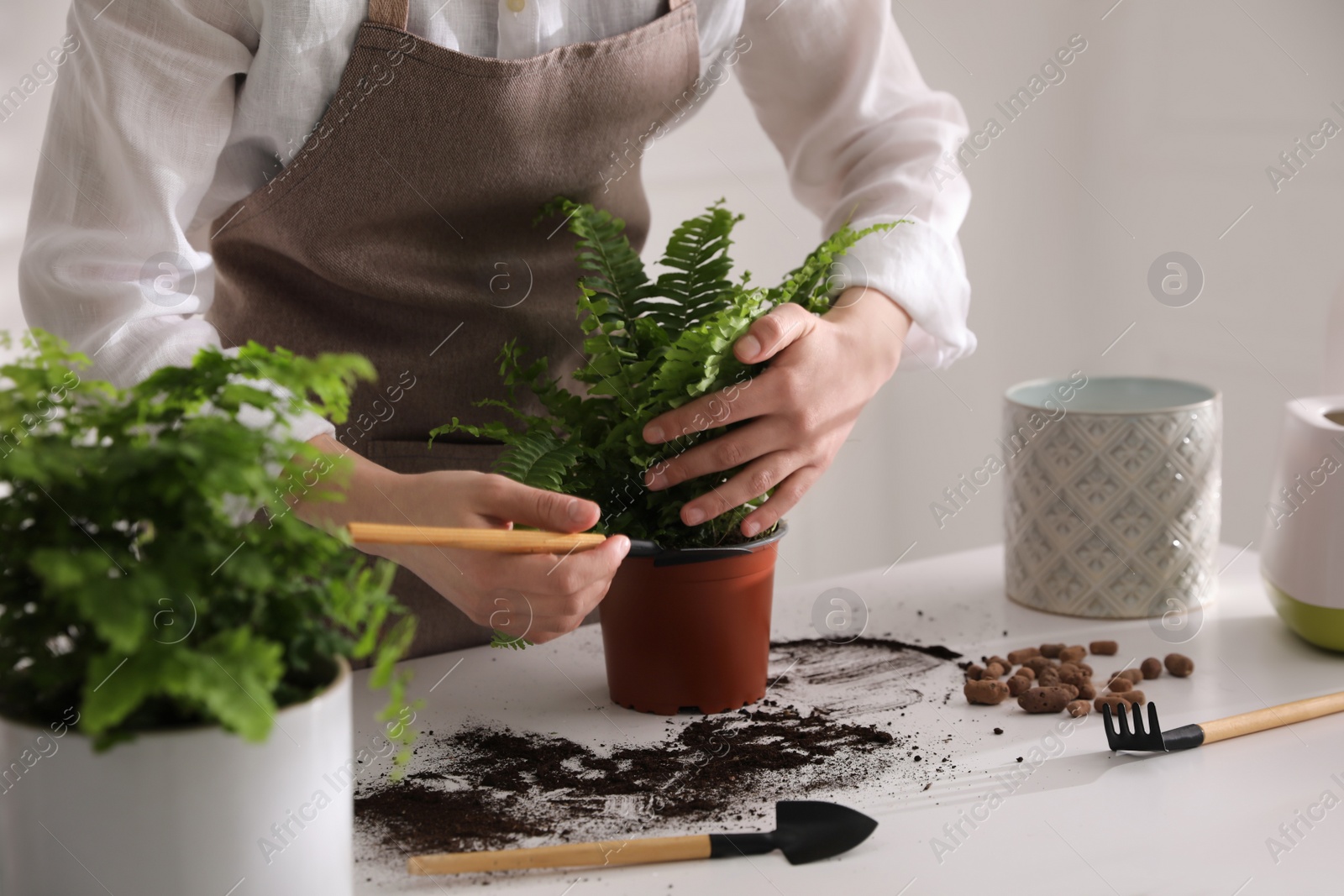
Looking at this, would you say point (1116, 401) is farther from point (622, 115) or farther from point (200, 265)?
point (200, 265)

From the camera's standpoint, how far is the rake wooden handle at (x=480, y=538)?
2.00ft

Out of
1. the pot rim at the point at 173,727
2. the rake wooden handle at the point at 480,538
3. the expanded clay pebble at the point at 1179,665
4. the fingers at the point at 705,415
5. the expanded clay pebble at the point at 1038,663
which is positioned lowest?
the expanded clay pebble at the point at 1179,665

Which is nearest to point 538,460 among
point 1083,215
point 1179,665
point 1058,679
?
point 1058,679

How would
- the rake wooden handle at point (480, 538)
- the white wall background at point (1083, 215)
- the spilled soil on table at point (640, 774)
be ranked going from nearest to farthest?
the rake wooden handle at point (480, 538), the spilled soil on table at point (640, 774), the white wall background at point (1083, 215)

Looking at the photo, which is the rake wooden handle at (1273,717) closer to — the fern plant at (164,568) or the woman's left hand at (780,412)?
the woman's left hand at (780,412)

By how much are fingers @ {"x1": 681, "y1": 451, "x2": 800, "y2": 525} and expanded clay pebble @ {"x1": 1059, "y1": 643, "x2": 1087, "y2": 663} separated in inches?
12.4

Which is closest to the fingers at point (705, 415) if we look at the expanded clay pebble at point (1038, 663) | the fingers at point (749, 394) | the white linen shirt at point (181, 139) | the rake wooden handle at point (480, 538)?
the fingers at point (749, 394)

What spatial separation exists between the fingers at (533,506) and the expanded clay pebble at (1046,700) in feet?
1.30

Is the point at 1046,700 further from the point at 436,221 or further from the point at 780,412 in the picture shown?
the point at 436,221

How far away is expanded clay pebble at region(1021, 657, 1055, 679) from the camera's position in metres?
0.96

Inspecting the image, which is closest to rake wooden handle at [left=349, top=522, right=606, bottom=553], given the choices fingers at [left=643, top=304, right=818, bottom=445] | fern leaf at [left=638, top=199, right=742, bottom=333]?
fingers at [left=643, top=304, right=818, bottom=445]

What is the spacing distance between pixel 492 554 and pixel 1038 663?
0.49 m

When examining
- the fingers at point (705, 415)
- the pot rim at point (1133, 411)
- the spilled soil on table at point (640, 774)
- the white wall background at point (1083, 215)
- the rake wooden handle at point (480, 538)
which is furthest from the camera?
the white wall background at point (1083, 215)

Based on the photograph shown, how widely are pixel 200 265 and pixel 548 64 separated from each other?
33 centimetres
